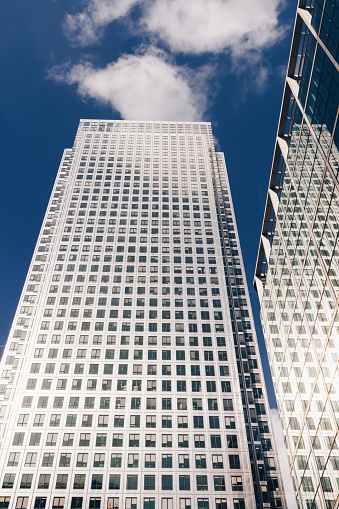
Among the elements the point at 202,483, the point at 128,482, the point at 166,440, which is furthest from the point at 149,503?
the point at 166,440

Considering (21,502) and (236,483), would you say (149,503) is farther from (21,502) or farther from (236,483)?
(21,502)

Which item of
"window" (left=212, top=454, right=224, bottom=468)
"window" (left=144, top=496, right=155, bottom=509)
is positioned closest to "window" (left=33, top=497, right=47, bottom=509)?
"window" (left=144, top=496, right=155, bottom=509)

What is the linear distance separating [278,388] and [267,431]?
33734 mm

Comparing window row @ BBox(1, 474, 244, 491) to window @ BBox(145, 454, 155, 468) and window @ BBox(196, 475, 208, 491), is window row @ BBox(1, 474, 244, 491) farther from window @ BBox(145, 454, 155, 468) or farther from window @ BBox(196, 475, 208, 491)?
window @ BBox(145, 454, 155, 468)

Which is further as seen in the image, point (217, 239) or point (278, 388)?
point (217, 239)

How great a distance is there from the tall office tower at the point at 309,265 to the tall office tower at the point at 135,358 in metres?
24.1

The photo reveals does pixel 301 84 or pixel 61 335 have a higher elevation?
pixel 301 84

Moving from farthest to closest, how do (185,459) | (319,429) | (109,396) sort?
(109,396)
(185,459)
(319,429)

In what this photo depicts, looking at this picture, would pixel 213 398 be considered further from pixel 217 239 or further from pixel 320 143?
pixel 320 143

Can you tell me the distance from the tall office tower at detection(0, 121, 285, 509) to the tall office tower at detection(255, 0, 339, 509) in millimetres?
24068

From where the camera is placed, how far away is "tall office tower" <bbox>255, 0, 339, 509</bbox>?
110 feet

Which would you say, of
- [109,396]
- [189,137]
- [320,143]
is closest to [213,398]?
[109,396]

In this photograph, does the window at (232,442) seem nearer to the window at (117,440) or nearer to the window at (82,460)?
the window at (117,440)

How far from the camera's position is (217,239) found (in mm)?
97750
